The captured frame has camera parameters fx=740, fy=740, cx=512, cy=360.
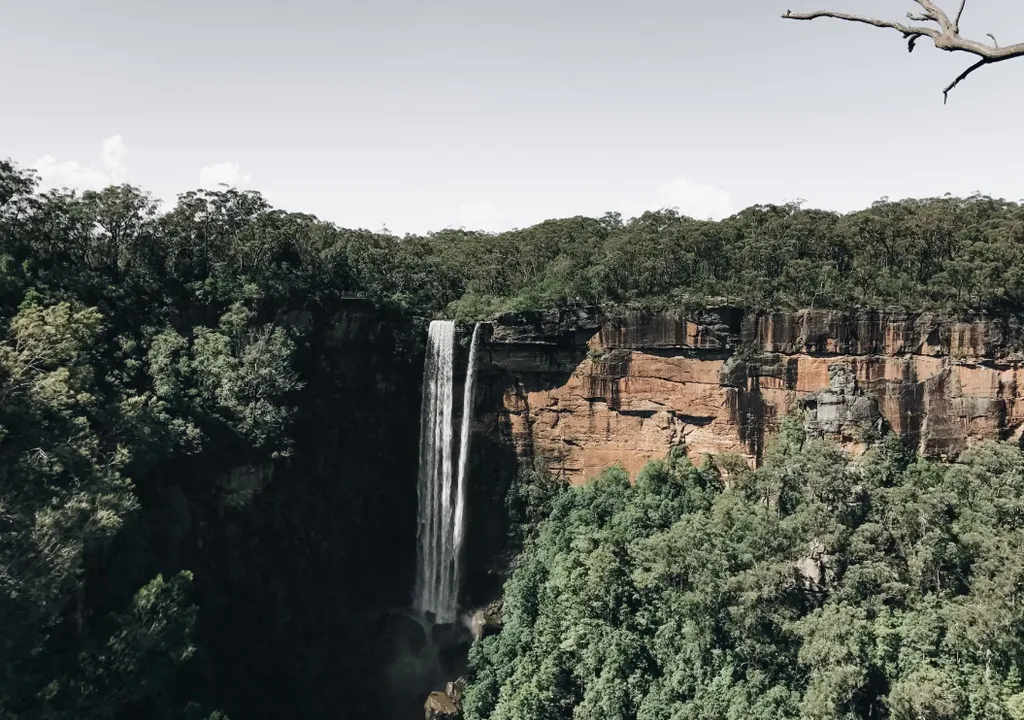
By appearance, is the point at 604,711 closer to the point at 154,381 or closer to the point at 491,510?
the point at 491,510

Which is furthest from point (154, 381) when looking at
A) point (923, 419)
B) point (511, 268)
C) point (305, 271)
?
point (923, 419)

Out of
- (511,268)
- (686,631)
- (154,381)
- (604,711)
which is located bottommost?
(604,711)

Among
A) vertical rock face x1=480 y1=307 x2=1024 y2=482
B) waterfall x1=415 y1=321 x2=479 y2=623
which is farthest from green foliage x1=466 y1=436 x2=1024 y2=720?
waterfall x1=415 y1=321 x2=479 y2=623

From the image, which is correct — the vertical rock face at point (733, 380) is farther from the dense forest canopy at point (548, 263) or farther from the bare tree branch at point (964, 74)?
the bare tree branch at point (964, 74)

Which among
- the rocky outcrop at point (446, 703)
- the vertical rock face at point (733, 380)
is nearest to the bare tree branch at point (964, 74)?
the vertical rock face at point (733, 380)

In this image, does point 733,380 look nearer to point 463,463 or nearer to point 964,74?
point 463,463

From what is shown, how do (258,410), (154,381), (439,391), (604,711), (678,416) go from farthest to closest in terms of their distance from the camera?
(439,391)
(678,416)
(258,410)
(154,381)
(604,711)
